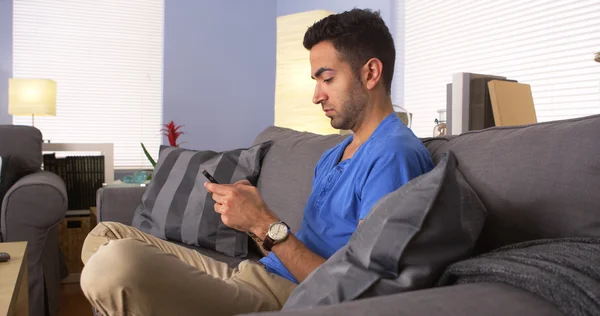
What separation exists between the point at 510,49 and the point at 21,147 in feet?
8.58

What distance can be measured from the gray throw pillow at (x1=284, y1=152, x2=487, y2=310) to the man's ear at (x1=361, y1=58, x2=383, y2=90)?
68cm

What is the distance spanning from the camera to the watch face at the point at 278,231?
1230 mm

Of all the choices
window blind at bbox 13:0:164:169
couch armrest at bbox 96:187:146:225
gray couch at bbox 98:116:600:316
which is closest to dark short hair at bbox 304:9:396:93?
gray couch at bbox 98:116:600:316

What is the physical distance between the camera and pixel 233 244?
192 centimetres

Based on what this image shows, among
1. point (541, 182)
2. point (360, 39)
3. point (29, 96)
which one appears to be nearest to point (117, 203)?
point (360, 39)

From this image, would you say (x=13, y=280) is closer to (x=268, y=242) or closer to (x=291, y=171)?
(x=268, y=242)

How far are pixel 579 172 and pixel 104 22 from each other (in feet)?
14.7

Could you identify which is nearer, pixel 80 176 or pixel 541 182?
pixel 541 182

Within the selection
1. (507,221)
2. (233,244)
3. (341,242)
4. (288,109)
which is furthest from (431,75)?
(507,221)

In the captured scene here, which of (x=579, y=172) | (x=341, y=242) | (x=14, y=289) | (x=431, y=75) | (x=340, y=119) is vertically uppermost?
(x=431, y=75)

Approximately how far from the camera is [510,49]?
2797 millimetres

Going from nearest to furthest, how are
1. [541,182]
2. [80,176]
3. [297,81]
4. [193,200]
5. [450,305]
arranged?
[450,305], [541,182], [193,200], [297,81], [80,176]

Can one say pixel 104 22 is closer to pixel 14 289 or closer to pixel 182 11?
pixel 182 11

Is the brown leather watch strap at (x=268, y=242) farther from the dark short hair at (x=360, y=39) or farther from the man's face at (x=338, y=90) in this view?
the dark short hair at (x=360, y=39)
